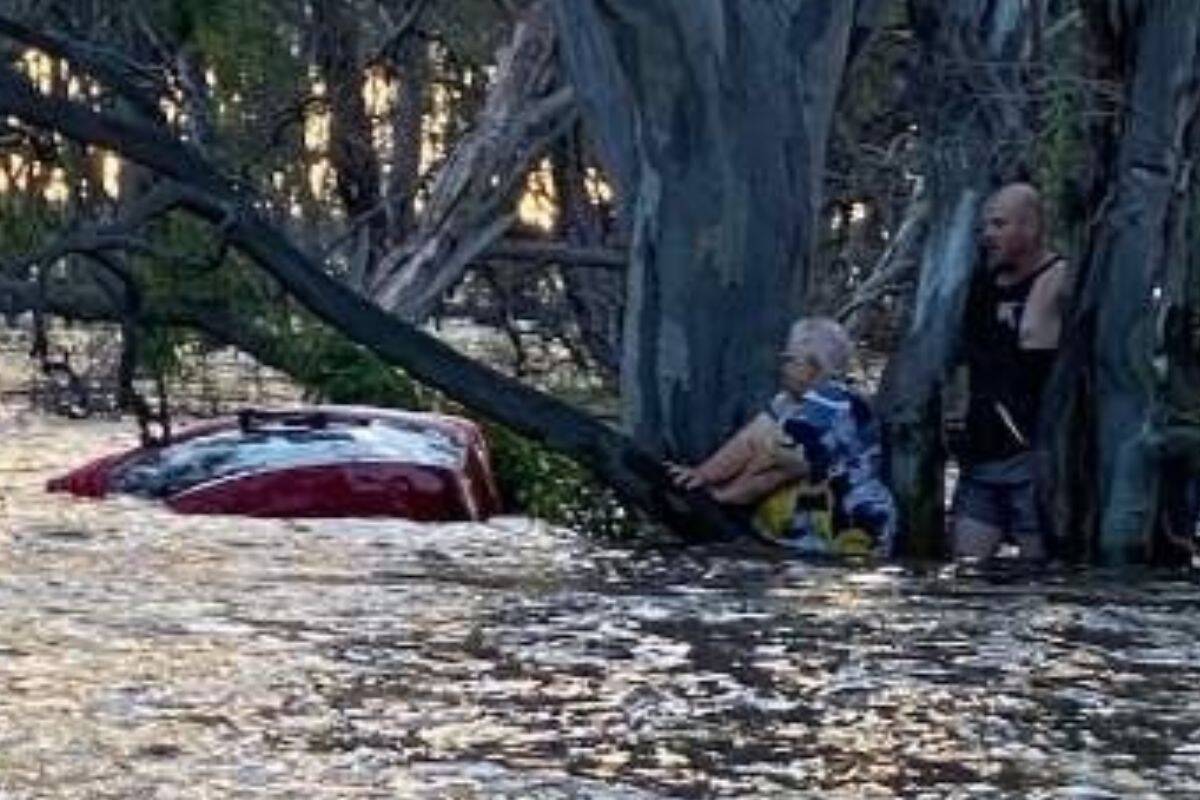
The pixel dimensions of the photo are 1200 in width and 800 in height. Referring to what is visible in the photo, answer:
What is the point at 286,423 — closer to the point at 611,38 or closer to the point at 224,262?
the point at 224,262

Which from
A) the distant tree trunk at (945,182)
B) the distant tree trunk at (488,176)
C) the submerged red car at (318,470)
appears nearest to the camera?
the distant tree trunk at (945,182)

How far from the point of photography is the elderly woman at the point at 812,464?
14789 mm

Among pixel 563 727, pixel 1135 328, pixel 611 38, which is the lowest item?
pixel 563 727

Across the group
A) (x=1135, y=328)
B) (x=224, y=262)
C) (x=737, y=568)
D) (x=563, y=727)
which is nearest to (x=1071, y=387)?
(x=1135, y=328)

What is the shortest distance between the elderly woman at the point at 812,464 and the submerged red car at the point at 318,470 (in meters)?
1.66

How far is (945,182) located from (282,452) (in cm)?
322

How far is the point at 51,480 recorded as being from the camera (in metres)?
19.2

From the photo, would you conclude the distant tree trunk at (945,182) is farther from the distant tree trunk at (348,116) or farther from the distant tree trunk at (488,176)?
the distant tree trunk at (348,116)

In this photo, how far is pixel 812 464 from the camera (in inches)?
582

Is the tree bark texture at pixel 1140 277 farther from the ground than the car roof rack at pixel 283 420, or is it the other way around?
the tree bark texture at pixel 1140 277

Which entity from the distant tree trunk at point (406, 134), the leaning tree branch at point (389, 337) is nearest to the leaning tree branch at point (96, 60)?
the leaning tree branch at point (389, 337)

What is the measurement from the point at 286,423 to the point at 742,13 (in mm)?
2755

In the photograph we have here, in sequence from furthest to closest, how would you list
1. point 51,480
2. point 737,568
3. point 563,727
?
1. point 51,480
2. point 737,568
3. point 563,727

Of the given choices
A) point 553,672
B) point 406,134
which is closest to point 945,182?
point 553,672
